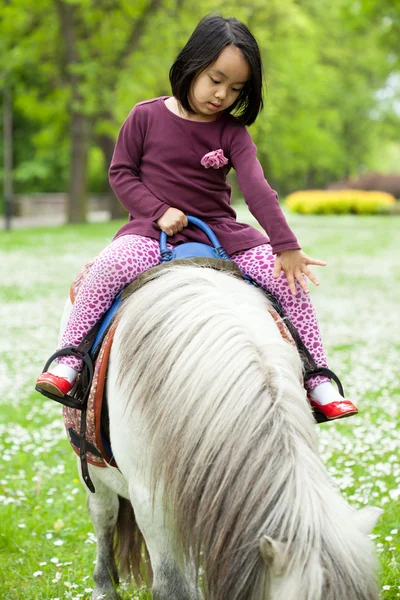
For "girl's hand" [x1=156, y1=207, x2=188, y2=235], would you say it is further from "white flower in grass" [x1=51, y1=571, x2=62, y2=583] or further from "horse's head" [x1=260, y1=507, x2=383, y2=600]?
"white flower in grass" [x1=51, y1=571, x2=62, y2=583]

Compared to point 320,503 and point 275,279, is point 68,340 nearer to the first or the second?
point 275,279

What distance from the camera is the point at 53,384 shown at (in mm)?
2986

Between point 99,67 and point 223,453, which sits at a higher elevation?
point 99,67

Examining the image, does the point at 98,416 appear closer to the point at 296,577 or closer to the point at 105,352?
the point at 105,352

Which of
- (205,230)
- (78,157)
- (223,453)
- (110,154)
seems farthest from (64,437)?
(110,154)

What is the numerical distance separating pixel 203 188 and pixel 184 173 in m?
0.10

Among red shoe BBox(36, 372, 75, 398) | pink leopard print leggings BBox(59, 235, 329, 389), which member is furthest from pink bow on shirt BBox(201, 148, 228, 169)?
red shoe BBox(36, 372, 75, 398)

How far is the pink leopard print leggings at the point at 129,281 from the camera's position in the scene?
3033 millimetres

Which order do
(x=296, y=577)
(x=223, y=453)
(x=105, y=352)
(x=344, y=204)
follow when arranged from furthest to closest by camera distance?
(x=344, y=204)
(x=105, y=352)
(x=223, y=453)
(x=296, y=577)

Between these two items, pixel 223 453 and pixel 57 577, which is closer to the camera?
pixel 223 453

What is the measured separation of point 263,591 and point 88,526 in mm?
3007

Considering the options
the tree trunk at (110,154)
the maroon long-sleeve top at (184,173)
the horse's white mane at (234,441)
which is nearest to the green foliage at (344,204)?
the tree trunk at (110,154)

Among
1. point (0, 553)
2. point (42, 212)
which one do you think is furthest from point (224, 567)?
point (42, 212)

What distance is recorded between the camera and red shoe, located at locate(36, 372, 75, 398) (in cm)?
299
